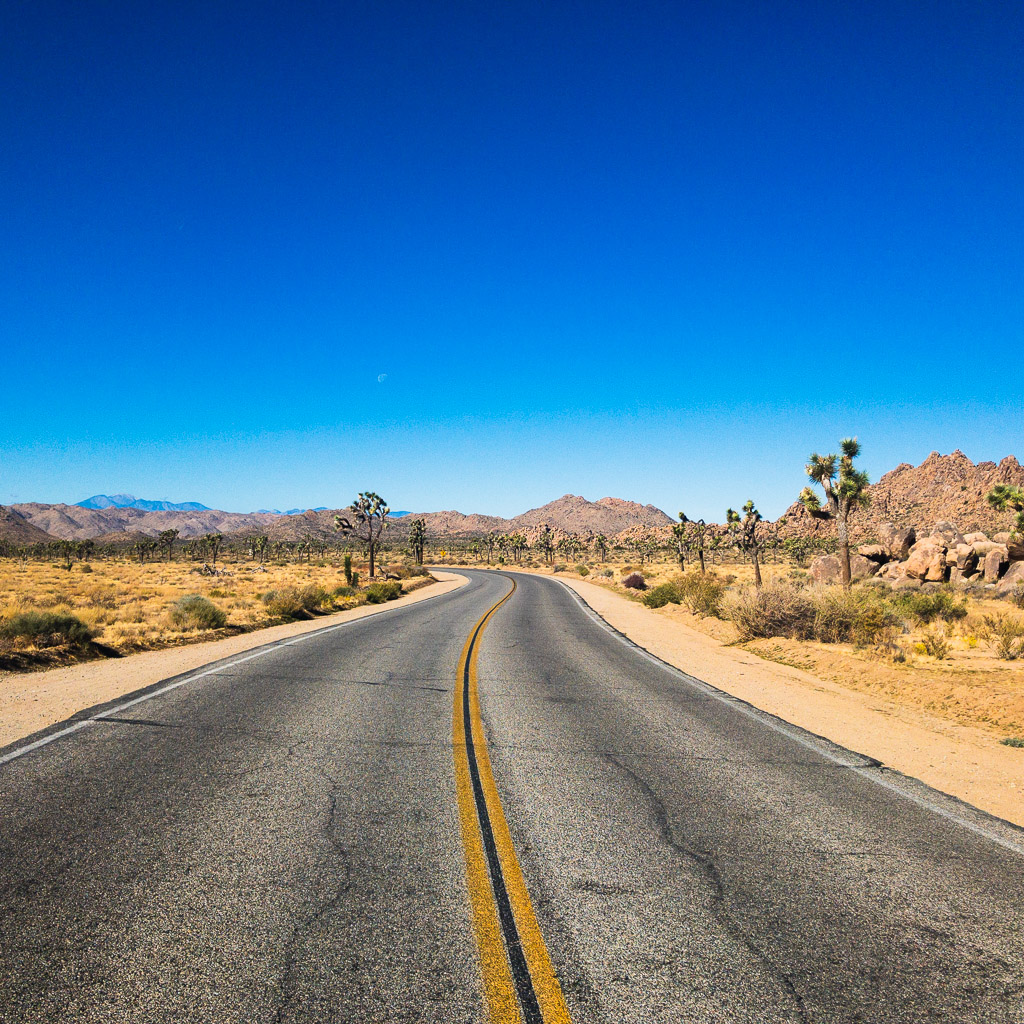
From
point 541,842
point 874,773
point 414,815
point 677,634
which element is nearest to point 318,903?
point 414,815

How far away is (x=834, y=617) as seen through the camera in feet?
47.8

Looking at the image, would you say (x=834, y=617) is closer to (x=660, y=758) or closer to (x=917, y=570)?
(x=660, y=758)

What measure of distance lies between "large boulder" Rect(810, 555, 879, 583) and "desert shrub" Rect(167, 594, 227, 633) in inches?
1340

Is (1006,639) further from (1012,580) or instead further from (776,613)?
(1012,580)

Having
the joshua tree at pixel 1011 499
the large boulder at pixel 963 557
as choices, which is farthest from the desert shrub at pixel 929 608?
the large boulder at pixel 963 557

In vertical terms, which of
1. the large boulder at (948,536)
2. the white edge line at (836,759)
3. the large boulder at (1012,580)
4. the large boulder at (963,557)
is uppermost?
the large boulder at (948,536)

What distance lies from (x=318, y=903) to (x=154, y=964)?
842 mm

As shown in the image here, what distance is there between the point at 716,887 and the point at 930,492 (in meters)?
168

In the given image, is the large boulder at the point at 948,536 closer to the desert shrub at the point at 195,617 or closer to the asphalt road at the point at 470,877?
the asphalt road at the point at 470,877

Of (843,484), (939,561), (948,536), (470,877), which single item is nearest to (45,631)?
(470,877)

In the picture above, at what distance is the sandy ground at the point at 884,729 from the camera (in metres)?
5.91

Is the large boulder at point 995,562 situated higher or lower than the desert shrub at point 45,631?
higher

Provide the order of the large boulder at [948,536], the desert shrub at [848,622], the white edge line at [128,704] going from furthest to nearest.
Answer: the large boulder at [948,536] → the desert shrub at [848,622] → the white edge line at [128,704]

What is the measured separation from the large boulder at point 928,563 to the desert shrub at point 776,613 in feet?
68.4
